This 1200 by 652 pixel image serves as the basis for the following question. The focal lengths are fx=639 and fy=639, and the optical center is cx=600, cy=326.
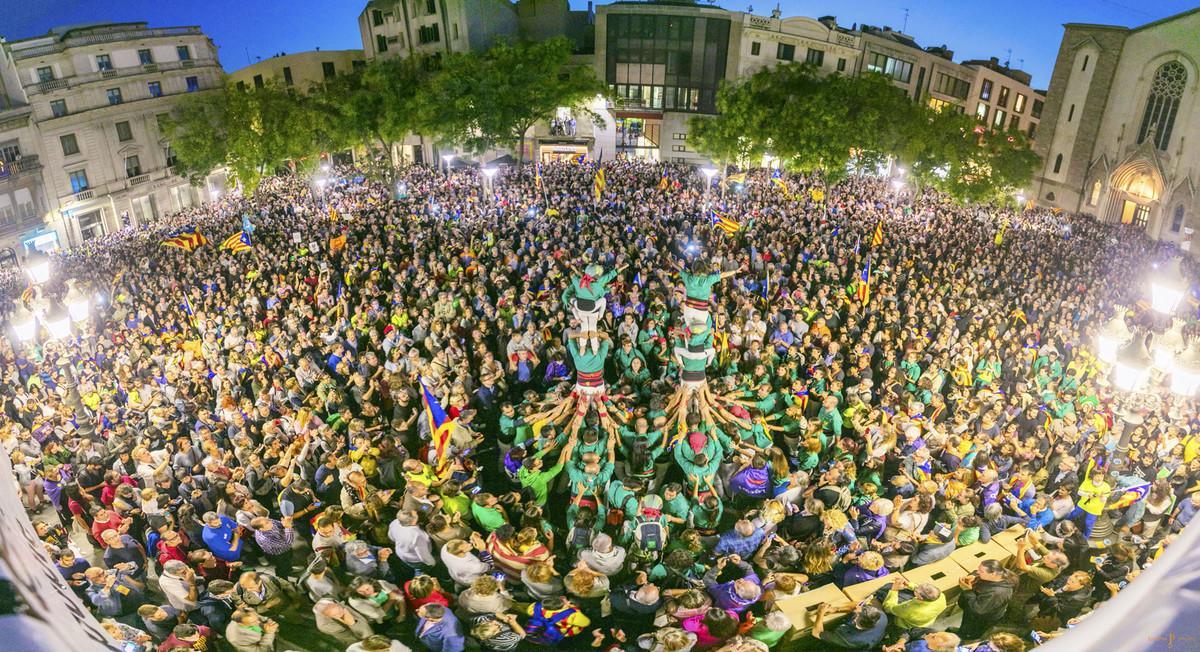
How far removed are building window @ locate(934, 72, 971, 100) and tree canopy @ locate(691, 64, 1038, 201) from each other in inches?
902

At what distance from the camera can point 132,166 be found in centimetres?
3522

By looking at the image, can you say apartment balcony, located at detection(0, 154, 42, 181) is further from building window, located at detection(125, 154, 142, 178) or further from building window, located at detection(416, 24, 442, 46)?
building window, located at detection(416, 24, 442, 46)

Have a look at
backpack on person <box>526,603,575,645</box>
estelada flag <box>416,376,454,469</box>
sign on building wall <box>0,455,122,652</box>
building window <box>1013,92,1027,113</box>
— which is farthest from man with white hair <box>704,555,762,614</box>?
building window <box>1013,92,1027,113</box>

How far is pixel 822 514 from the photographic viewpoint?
7.59m

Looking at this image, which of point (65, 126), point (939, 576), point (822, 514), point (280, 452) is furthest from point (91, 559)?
point (65, 126)

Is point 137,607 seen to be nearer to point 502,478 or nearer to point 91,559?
point 91,559

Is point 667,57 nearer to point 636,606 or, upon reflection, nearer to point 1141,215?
point 1141,215

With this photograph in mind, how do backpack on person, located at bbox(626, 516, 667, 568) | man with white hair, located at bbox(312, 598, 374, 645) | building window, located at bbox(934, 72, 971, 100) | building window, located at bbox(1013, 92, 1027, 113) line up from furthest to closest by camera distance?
building window, located at bbox(1013, 92, 1027, 113) < building window, located at bbox(934, 72, 971, 100) < backpack on person, located at bbox(626, 516, 667, 568) < man with white hair, located at bbox(312, 598, 374, 645)

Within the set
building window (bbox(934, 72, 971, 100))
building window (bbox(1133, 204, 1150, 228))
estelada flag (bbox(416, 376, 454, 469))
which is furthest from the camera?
building window (bbox(934, 72, 971, 100))

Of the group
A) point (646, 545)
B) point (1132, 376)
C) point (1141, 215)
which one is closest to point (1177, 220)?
point (1141, 215)

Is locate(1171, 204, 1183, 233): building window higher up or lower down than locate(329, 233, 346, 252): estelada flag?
lower down

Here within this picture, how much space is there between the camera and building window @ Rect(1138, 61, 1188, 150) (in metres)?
31.1

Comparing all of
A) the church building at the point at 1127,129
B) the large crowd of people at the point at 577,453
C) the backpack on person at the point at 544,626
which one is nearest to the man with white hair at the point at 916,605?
the large crowd of people at the point at 577,453

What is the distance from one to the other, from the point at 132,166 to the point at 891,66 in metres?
51.5
